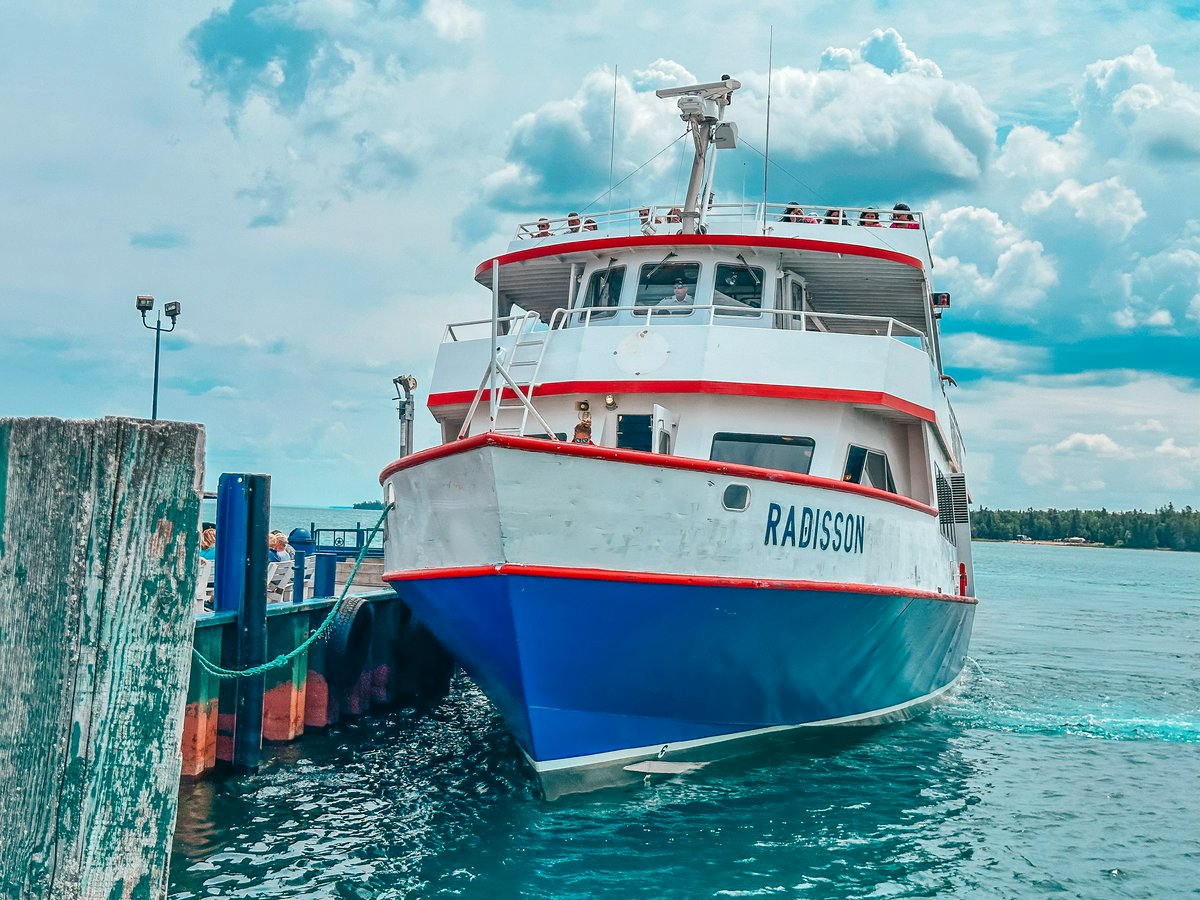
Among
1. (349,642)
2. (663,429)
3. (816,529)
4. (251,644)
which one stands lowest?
(349,642)

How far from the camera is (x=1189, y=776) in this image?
11.9 m

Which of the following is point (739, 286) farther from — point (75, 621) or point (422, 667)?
point (75, 621)

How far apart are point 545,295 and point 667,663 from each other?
6.87m

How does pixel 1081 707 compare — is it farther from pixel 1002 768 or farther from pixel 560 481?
pixel 560 481

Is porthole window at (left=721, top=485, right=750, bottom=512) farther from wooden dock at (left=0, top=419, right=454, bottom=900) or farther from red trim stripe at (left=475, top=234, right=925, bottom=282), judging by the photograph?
wooden dock at (left=0, top=419, right=454, bottom=900)

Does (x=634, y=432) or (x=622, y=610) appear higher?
(x=634, y=432)

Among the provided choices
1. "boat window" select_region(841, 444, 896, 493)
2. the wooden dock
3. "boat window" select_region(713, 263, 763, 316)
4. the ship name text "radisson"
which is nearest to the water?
the ship name text "radisson"

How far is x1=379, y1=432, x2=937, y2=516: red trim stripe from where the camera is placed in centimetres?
796

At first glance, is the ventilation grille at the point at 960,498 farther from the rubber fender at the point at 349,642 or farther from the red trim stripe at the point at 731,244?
the rubber fender at the point at 349,642

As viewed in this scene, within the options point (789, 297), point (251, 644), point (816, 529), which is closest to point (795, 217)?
point (789, 297)

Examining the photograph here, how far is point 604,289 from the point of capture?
497 inches

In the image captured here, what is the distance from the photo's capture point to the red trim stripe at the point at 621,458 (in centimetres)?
796

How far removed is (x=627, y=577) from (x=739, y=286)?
504cm

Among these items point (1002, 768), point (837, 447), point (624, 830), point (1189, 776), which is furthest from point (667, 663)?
point (1189, 776)
